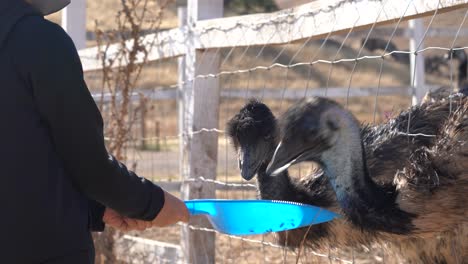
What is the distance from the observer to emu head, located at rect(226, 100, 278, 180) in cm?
385

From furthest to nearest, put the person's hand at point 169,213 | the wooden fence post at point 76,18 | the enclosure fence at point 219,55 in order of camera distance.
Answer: the wooden fence post at point 76,18 < the enclosure fence at point 219,55 < the person's hand at point 169,213

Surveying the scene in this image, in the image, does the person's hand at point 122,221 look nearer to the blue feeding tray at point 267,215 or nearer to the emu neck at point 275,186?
the blue feeding tray at point 267,215

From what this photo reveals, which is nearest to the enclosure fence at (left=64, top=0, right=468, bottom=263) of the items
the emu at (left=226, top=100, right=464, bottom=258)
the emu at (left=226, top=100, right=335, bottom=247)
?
the emu at (left=226, top=100, right=464, bottom=258)

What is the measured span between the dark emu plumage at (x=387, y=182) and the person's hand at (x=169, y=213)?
0.34 metres

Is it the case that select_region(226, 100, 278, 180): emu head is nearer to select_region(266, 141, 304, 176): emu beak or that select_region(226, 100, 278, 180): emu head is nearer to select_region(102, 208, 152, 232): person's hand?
select_region(266, 141, 304, 176): emu beak

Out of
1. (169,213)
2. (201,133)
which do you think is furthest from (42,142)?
(201,133)

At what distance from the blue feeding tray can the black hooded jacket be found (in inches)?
29.3

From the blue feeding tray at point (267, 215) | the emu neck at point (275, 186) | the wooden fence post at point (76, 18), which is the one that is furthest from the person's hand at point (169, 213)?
the wooden fence post at point (76, 18)

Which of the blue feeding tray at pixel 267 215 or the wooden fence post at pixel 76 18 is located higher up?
the wooden fence post at pixel 76 18

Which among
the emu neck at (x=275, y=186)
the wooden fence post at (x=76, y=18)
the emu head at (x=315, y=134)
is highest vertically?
the wooden fence post at (x=76, y=18)

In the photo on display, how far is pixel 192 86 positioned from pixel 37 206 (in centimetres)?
260

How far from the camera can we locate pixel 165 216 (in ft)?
11.0

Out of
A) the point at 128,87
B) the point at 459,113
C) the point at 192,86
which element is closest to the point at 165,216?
the point at 459,113

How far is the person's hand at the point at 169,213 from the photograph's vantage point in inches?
131
